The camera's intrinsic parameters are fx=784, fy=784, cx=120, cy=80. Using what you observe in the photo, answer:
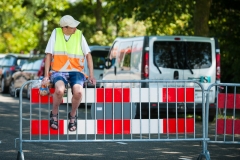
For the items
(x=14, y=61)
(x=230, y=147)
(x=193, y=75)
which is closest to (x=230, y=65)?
(x=193, y=75)

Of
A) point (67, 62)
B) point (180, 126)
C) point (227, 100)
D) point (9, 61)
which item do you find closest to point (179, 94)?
point (180, 126)

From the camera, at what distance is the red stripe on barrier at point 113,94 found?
10.8 m

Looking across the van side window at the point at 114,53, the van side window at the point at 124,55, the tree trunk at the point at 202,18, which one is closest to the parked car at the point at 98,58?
the tree trunk at the point at 202,18

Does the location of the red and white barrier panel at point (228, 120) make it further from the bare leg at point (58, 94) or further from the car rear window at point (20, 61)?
the car rear window at point (20, 61)

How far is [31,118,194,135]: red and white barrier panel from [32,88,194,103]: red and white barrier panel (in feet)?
0.95

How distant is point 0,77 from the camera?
37.1 m

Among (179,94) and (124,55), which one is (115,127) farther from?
(124,55)

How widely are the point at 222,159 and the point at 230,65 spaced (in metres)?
17.3

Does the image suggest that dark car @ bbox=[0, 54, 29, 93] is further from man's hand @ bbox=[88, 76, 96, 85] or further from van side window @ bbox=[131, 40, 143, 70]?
man's hand @ bbox=[88, 76, 96, 85]

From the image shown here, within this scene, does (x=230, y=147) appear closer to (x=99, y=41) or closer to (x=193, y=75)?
(x=193, y=75)

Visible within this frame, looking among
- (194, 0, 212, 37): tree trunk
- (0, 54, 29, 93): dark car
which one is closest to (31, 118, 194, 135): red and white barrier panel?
(194, 0, 212, 37): tree trunk

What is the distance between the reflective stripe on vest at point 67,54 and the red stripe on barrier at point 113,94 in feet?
1.43

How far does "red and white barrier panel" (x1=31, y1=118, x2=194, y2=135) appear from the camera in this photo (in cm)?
1071

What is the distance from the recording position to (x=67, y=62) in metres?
10.8
